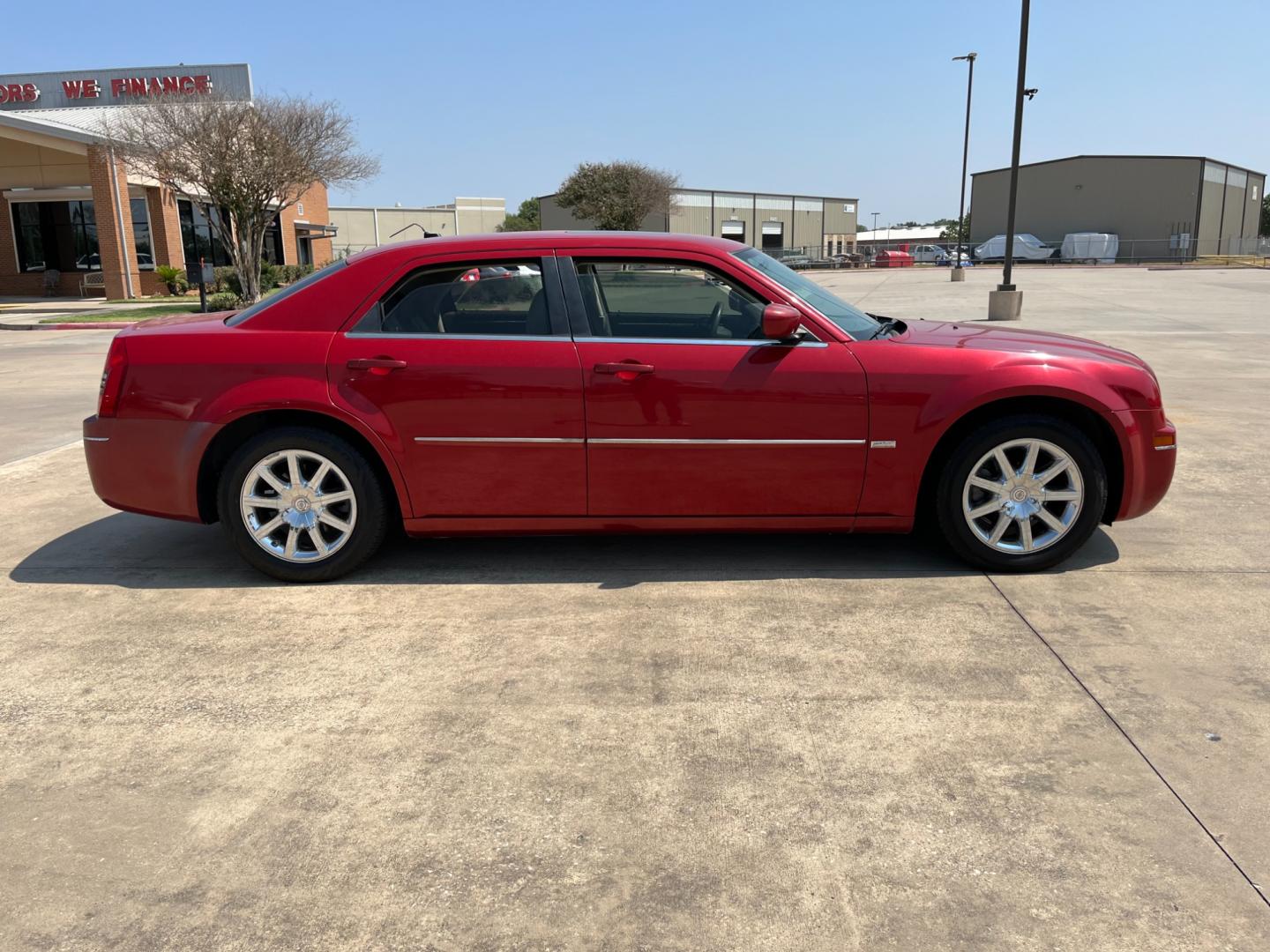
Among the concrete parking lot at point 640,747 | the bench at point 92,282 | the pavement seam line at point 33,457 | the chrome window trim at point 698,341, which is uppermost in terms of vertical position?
the chrome window trim at point 698,341

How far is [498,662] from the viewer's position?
3.80 meters

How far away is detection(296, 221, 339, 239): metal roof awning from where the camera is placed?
46.9 metres

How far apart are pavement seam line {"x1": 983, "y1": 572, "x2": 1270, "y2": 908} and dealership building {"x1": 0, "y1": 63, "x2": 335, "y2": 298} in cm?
2947

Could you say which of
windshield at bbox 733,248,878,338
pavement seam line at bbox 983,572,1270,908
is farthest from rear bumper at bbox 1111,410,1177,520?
windshield at bbox 733,248,878,338

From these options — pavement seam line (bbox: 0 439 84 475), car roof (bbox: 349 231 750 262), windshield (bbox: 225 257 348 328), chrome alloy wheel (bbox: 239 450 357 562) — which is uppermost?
car roof (bbox: 349 231 750 262)

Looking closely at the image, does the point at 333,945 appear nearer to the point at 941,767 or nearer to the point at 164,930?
the point at 164,930

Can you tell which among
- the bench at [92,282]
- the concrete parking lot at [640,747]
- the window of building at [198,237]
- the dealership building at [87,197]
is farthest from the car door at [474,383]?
the bench at [92,282]

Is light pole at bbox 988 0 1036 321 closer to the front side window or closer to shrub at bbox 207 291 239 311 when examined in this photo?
the front side window

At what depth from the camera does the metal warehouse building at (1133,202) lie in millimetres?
71312

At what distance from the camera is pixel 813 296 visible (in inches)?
191

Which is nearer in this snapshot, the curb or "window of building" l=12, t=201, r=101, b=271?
the curb

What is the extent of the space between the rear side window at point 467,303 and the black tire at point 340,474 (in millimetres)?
572

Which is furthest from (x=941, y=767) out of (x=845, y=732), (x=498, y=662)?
(x=498, y=662)

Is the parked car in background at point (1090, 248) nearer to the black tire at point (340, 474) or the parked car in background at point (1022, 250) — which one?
the parked car in background at point (1022, 250)
